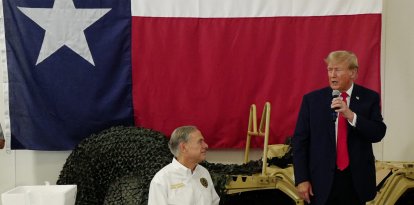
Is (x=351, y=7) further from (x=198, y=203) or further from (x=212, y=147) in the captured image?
(x=198, y=203)

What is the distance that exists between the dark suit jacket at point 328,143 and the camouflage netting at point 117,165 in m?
0.86

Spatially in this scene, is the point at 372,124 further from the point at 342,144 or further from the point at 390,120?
the point at 390,120

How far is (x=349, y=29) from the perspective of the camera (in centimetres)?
358

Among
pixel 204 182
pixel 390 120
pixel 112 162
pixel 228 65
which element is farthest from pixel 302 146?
pixel 390 120

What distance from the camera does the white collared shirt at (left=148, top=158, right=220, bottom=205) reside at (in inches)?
92.0

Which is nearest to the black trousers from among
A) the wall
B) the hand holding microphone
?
the hand holding microphone

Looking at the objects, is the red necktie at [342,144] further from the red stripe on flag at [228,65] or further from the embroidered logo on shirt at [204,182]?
the red stripe on flag at [228,65]

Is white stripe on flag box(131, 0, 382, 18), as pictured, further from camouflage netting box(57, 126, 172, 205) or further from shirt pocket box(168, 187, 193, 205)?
shirt pocket box(168, 187, 193, 205)

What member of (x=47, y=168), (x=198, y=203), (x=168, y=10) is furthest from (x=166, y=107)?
(x=198, y=203)

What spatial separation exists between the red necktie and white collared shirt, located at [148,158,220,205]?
2.25ft

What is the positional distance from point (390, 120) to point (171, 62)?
5.91ft

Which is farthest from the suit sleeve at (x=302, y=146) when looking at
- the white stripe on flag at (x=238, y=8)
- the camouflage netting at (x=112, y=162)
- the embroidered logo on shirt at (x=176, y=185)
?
the white stripe on flag at (x=238, y=8)

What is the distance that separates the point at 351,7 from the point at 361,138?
160cm

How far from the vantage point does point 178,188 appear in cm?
238
